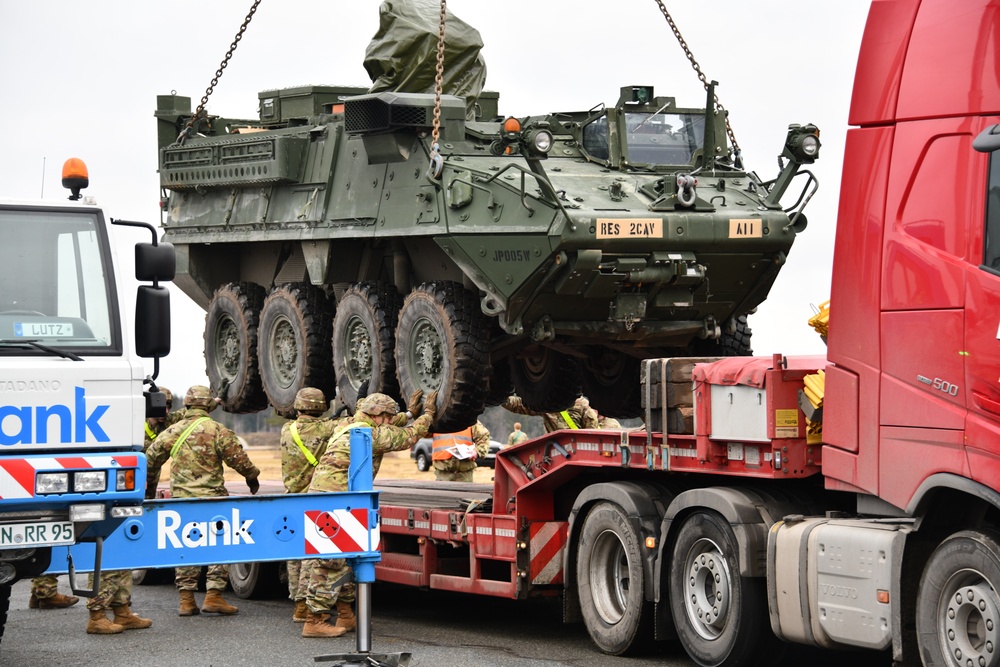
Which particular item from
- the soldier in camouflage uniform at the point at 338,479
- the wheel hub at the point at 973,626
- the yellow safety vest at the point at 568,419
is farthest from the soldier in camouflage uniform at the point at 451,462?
the wheel hub at the point at 973,626

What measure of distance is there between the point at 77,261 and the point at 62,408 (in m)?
0.77

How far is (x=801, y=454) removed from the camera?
9414 mm

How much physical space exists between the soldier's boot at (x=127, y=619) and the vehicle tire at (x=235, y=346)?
4.00 m

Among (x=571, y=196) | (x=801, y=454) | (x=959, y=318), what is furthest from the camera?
(x=571, y=196)

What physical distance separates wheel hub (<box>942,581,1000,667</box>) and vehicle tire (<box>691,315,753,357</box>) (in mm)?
6248

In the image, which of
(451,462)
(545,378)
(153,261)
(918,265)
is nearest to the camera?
(153,261)

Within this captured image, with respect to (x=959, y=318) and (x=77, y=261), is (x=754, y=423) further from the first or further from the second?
(x=77, y=261)

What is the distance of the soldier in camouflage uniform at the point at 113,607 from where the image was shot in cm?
1238

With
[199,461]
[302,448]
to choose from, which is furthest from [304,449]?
[199,461]

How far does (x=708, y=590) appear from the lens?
1002 centimetres

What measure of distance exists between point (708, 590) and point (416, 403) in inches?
166

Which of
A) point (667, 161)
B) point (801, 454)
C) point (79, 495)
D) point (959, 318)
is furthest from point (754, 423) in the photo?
point (667, 161)

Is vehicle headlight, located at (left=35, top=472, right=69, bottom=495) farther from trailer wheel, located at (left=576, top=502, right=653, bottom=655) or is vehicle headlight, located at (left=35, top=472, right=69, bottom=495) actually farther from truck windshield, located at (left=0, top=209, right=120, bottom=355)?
trailer wheel, located at (left=576, top=502, right=653, bottom=655)

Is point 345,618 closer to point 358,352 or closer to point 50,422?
point 358,352
